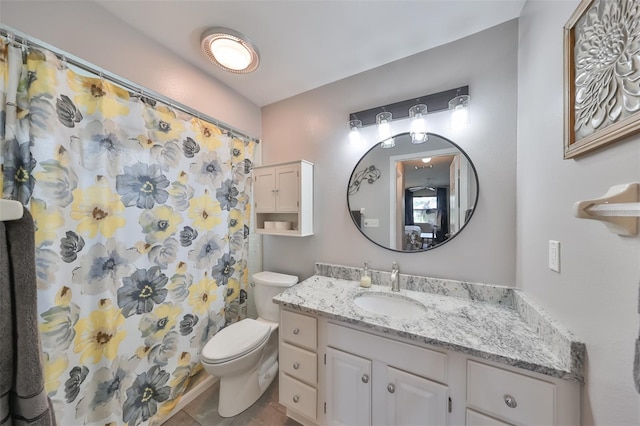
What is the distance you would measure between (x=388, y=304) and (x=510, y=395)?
0.64 meters

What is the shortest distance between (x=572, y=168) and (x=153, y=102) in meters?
2.04

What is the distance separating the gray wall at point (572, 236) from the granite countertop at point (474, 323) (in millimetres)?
66

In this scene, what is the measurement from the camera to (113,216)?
112 centimetres

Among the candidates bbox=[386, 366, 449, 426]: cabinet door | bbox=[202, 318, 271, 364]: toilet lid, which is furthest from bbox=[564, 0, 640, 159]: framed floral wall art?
bbox=[202, 318, 271, 364]: toilet lid

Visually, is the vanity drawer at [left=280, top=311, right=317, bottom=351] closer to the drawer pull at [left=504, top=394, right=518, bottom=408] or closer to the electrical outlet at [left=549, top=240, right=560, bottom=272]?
the drawer pull at [left=504, top=394, right=518, bottom=408]

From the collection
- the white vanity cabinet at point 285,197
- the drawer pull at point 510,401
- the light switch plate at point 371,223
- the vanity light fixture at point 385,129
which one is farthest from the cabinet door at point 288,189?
the drawer pull at point 510,401

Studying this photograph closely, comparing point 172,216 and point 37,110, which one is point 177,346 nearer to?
point 172,216

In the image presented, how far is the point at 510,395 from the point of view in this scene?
0.79 meters

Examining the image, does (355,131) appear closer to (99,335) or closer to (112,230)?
(112,230)

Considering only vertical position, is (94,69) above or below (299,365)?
above

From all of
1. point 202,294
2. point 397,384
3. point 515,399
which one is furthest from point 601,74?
point 202,294

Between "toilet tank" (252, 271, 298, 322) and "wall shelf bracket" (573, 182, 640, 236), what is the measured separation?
5.23 feet

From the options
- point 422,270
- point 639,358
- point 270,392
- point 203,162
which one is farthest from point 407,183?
point 270,392

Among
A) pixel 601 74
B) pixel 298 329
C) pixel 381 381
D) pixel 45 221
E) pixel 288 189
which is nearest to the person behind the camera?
pixel 601 74
